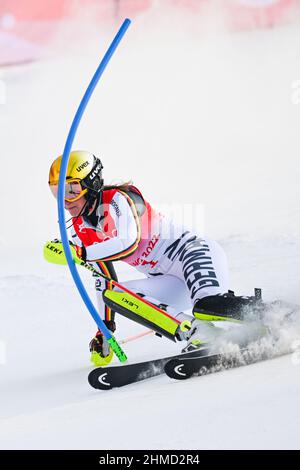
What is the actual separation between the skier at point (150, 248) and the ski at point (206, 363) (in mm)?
125

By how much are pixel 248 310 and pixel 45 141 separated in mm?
5710

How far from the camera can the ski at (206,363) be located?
3.29 meters

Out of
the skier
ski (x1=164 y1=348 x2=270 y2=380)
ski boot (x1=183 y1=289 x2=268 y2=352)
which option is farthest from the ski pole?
ski (x1=164 y1=348 x2=270 y2=380)

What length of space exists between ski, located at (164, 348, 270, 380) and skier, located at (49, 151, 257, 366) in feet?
0.41

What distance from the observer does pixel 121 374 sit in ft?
11.2

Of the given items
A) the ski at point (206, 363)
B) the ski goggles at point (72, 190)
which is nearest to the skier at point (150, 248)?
the ski goggles at point (72, 190)

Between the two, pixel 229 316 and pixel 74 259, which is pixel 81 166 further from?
pixel 229 316

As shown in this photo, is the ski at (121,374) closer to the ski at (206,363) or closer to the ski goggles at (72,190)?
the ski at (206,363)

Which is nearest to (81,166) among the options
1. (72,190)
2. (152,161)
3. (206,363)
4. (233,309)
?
(72,190)

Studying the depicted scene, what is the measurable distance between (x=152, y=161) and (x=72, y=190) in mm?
5046

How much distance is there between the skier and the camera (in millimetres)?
3527

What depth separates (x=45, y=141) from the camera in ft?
28.8

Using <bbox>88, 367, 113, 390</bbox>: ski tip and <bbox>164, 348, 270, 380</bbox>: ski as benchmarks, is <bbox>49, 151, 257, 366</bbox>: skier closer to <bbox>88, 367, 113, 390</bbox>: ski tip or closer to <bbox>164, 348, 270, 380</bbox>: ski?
<bbox>164, 348, 270, 380</bbox>: ski
